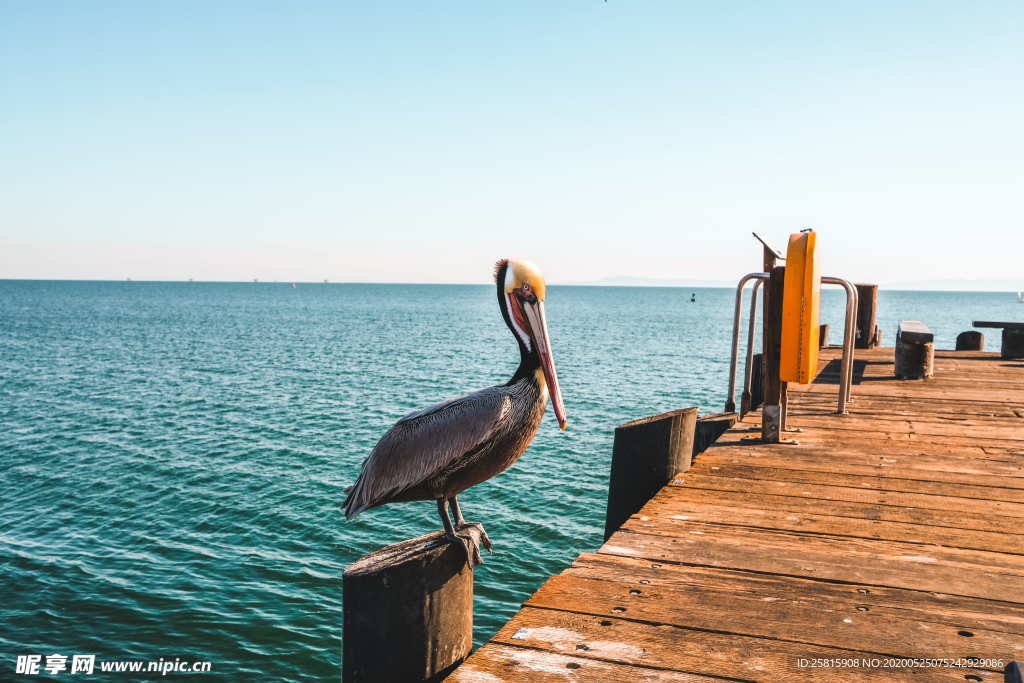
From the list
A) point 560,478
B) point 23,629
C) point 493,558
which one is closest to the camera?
point 23,629

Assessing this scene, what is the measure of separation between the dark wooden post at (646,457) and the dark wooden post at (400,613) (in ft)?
10.2

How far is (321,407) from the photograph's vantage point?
23.5 meters

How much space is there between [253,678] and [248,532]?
4195 millimetres

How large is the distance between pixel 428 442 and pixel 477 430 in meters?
0.24

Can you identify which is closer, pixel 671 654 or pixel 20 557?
pixel 671 654

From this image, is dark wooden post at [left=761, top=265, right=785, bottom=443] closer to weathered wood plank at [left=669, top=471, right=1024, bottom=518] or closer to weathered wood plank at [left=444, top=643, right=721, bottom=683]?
weathered wood plank at [left=669, top=471, right=1024, bottom=518]

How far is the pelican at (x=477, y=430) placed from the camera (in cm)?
336

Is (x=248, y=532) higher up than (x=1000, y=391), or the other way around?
(x=1000, y=391)

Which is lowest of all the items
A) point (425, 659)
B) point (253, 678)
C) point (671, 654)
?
point (253, 678)

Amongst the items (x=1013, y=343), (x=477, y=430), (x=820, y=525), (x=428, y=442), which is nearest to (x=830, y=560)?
(x=820, y=525)

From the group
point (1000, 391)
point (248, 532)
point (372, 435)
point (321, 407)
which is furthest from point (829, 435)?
point (321, 407)

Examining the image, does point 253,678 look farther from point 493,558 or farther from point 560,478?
point 560,478

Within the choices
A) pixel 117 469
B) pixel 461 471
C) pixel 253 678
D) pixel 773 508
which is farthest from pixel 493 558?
pixel 117 469

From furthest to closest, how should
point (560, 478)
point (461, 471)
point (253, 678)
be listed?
1. point (560, 478)
2. point (253, 678)
3. point (461, 471)
